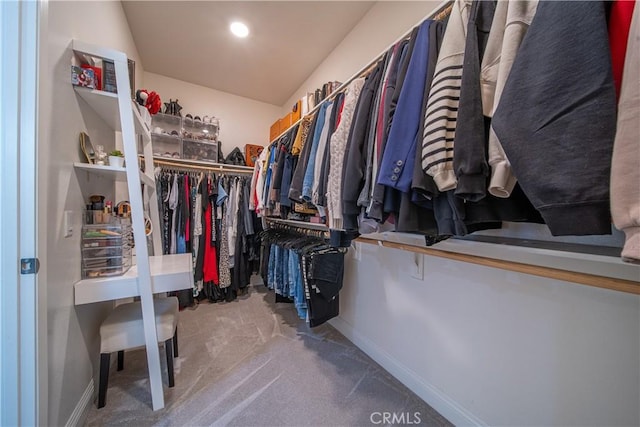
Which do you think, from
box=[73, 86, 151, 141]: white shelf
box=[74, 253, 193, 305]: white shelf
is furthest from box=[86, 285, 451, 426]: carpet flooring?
box=[73, 86, 151, 141]: white shelf

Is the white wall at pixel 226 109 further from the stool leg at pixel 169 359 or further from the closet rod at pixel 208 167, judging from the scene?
the stool leg at pixel 169 359

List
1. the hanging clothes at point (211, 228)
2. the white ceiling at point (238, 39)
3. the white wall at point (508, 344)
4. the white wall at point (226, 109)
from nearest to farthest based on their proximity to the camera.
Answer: the white wall at point (508, 344)
the white ceiling at point (238, 39)
the hanging clothes at point (211, 228)
the white wall at point (226, 109)

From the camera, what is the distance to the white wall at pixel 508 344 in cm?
74

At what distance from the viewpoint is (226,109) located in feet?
10.2

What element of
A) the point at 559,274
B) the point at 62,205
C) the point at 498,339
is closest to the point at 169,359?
the point at 62,205

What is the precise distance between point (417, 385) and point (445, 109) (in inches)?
58.3

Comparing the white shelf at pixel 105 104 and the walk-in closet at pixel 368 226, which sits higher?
the white shelf at pixel 105 104

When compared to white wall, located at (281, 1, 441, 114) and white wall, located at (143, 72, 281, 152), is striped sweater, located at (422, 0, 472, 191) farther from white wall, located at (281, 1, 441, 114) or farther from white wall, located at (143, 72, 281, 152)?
white wall, located at (143, 72, 281, 152)

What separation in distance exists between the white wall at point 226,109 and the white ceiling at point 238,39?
11cm

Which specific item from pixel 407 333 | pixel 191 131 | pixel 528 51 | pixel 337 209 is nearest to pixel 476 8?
pixel 528 51

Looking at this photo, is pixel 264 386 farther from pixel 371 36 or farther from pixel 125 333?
pixel 371 36

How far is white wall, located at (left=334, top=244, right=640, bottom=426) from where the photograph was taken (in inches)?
29.3

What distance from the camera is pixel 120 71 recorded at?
112cm

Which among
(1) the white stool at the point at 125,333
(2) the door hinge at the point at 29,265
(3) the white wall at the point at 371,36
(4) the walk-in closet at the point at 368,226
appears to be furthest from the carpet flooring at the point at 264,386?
(3) the white wall at the point at 371,36
